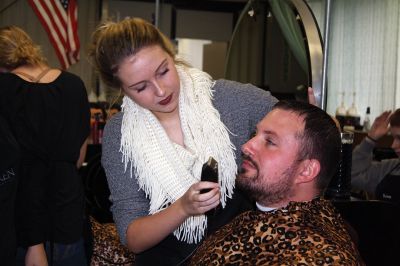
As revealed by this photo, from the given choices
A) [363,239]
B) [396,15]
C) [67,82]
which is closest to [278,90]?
[396,15]

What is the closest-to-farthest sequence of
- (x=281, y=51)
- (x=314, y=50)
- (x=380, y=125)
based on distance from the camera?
(x=314, y=50) → (x=380, y=125) → (x=281, y=51)

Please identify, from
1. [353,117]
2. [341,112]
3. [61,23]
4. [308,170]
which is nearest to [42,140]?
[308,170]

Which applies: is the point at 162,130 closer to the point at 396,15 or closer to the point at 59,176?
the point at 59,176

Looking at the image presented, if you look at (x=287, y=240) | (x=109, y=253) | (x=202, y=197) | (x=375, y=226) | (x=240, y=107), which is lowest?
(x=109, y=253)

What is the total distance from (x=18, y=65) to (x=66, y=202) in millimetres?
507

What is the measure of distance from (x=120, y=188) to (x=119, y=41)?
44cm

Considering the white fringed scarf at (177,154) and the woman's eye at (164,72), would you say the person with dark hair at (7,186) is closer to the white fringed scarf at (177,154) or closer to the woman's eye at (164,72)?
the white fringed scarf at (177,154)

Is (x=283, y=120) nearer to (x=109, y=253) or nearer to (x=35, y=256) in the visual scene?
(x=35, y=256)

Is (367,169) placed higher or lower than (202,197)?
lower

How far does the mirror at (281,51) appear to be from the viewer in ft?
7.68

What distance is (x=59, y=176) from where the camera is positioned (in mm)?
1834

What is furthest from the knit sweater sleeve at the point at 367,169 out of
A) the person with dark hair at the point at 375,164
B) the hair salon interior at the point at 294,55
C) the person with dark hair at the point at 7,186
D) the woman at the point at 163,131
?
the person with dark hair at the point at 7,186

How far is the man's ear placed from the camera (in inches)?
54.7

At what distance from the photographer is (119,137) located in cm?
164
